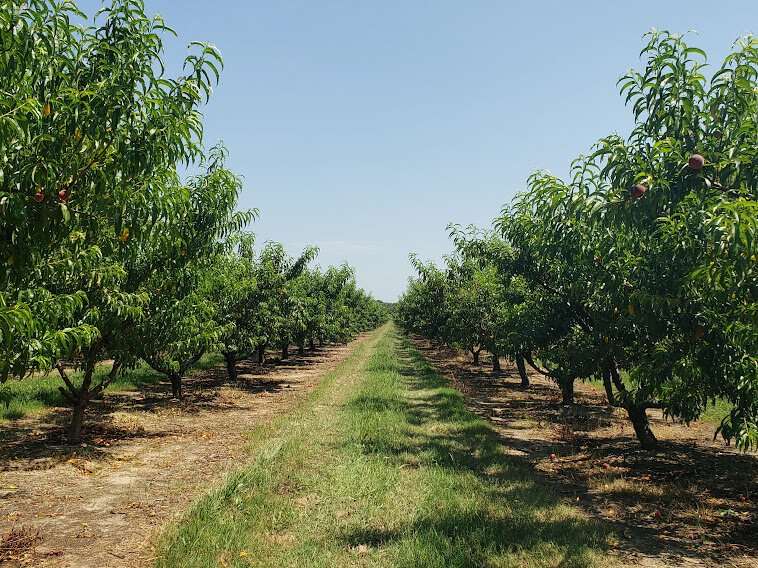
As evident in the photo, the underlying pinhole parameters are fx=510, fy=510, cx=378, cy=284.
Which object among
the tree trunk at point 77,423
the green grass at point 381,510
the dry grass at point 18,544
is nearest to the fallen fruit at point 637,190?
the green grass at point 381,510

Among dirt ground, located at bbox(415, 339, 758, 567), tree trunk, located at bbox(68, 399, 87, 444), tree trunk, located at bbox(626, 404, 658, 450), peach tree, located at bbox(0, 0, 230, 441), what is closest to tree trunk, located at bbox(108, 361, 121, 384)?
tree trunk, located at bbox(68, 399, 87, 444)

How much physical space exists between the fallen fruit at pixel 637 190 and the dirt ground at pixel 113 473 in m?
7.15

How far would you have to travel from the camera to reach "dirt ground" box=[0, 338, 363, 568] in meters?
6.41

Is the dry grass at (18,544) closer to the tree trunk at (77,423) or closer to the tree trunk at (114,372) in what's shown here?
the tree trunk at (77,423)

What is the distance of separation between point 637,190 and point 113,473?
1009cm

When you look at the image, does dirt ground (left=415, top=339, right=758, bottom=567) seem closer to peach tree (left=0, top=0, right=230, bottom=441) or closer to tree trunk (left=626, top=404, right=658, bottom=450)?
tree trunk (left=626, top=404, right=658, bottom=450)

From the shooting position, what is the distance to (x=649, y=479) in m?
9.57

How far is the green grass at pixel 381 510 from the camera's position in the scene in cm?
595

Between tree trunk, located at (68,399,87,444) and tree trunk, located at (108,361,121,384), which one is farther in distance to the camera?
tree trunk, located at (108,361,121,384)

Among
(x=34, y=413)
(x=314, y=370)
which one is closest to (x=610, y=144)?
(x=34, y=413)

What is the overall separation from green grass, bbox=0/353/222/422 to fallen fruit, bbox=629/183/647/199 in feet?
40.3

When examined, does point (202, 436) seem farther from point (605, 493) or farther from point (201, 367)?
point (201, 367)

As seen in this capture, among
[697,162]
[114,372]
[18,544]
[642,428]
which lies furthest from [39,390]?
[697,162]

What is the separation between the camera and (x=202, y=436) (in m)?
13.1
